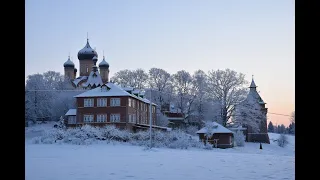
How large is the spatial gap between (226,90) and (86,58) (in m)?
32.5

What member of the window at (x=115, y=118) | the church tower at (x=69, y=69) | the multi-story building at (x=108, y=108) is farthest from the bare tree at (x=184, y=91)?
the church tower at (x=69, y=69)

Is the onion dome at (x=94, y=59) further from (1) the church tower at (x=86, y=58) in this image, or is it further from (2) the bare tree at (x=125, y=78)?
(2) the bare tree at (x=125, y=78)

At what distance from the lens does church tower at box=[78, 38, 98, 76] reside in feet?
236

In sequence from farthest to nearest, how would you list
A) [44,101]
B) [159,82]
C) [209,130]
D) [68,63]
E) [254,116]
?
[68,63]
[159,82]
[44,101]
[254,116]
[209,130]

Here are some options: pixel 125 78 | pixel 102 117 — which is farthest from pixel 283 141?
pixel 125 78

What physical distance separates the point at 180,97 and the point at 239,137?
16.5 meters

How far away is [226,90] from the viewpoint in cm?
5178

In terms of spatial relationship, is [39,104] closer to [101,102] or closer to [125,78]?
[101,102]

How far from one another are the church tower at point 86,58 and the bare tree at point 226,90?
27.8 m
